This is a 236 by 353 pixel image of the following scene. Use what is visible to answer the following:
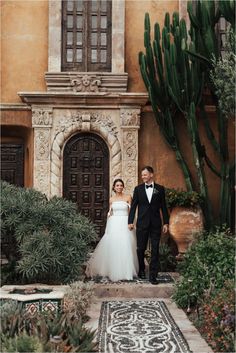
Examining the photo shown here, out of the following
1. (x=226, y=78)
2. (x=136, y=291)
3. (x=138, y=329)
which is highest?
(x=226, y=78)

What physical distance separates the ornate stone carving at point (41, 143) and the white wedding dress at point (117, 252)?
2.28 metres

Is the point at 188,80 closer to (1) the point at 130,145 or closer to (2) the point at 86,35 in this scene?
(1) the point at 130,145

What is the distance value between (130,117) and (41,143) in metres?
1.78

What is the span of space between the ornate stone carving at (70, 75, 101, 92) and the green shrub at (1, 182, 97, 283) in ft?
10.7

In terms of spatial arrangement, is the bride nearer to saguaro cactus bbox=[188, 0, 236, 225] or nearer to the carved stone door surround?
the carved stone door surround

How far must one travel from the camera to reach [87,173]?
441 inches

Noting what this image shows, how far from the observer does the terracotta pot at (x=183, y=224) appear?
33.2 ft

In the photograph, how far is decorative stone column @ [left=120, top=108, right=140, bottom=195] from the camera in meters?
11.0

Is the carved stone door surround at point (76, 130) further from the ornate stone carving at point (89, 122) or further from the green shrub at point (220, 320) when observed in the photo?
the green shrub at point (220, 320)

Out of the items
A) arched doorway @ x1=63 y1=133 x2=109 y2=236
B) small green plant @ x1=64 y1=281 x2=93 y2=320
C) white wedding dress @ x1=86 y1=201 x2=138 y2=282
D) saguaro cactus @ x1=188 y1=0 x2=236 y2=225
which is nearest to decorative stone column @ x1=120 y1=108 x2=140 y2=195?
arched doorway @ x1=63 y1=133 x2=109 y2=236

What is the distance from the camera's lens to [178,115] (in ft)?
36.2

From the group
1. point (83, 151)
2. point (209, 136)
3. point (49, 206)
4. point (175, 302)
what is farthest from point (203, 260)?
point (83, 151)

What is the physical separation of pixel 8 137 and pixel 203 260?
6.76 metres

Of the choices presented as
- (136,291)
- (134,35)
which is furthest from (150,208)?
(134,35)
